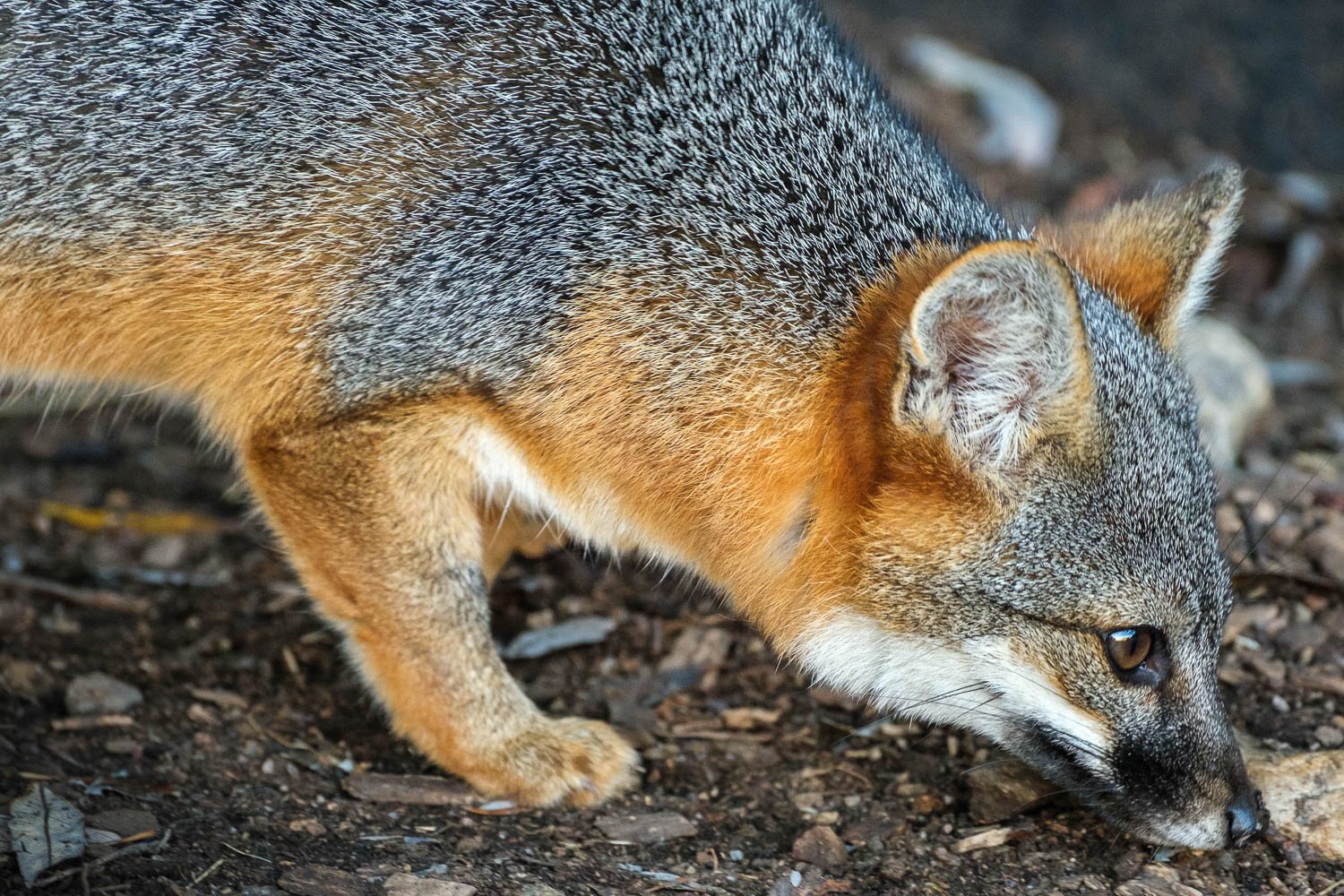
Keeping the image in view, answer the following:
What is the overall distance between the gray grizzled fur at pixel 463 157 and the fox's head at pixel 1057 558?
657mm

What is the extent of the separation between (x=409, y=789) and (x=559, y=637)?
4.19 ft

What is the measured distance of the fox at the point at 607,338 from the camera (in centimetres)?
453

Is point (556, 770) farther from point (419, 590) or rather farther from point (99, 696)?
point (99, 696)

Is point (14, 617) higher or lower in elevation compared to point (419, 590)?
lower

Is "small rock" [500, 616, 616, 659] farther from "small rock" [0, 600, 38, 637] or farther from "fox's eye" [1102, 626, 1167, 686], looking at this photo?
"fox's eye" [1102, 626, 1167, 686]

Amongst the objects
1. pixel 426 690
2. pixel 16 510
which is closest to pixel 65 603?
pixel 16 510

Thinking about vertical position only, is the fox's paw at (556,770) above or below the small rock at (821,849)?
below

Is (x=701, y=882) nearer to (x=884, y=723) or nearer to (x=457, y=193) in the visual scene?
(x=884, y=723)

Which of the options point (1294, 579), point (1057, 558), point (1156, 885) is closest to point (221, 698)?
point (1057, 558)

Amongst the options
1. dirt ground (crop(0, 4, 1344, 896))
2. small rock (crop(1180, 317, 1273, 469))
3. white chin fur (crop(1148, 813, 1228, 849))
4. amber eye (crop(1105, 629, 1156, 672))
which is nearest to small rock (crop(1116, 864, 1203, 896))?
dirt ground (crop(0, 4, 1344, 896))

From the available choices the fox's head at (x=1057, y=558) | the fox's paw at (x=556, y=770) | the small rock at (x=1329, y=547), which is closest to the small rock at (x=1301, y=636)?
the small rock at (x=1329, y=547)

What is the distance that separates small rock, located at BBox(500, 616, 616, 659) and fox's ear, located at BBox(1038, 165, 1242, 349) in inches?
107

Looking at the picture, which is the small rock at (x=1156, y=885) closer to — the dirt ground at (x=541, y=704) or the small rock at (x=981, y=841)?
the dirt ground at (x=541, y=704)

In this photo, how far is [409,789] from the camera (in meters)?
5.21
